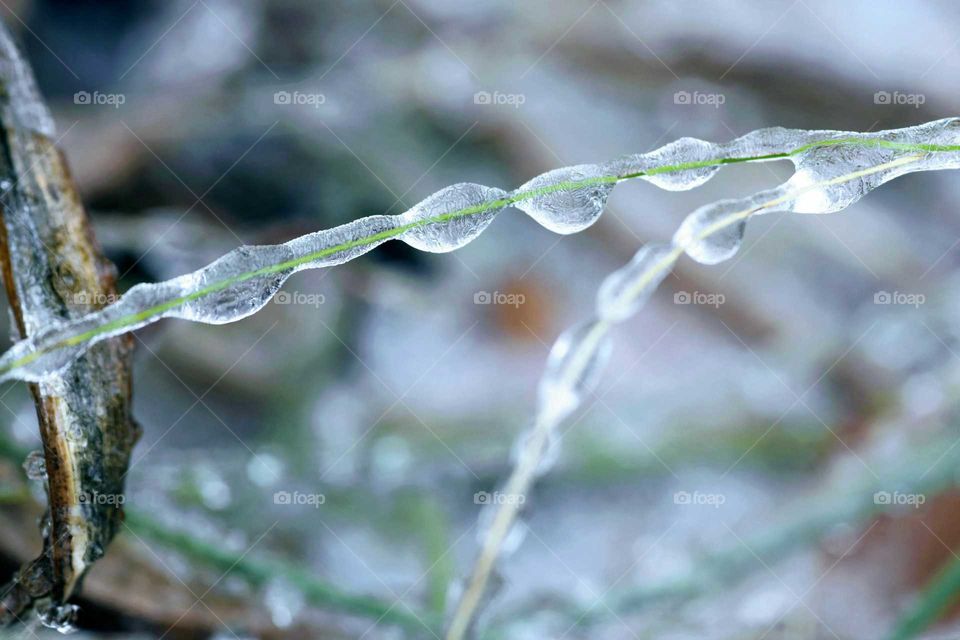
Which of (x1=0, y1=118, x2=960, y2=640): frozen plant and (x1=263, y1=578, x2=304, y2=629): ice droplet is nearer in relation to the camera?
(x1=0, y1=118, x2=960, y2=640): frozen plant

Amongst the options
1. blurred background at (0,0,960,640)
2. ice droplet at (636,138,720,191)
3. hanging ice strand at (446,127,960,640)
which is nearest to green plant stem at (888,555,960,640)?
blurred background at (0,0,960,640)

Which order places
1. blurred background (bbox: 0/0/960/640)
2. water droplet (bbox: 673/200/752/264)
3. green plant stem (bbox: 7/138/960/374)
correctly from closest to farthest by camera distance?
green plant stem (bbox: 7/138/960/374), water droplet (bbox: 673/200/752/264), blurred background (bbox: 0/0/960/640)

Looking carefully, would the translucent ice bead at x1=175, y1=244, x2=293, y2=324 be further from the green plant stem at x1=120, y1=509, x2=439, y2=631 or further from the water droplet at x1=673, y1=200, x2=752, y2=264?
the green plant stem at x1=120, y1=509, x2=439, y2=631

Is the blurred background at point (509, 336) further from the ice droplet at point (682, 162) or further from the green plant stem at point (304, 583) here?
the ice droplet at point (682, 162)

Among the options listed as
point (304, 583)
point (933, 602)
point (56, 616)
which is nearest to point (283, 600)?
point (304, 583)

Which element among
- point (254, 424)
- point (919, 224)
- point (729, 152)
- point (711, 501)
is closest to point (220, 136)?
point (254, 424)

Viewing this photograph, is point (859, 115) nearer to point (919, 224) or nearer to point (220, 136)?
point (919, 224)

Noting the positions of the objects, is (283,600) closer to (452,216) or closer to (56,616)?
(56,616)
